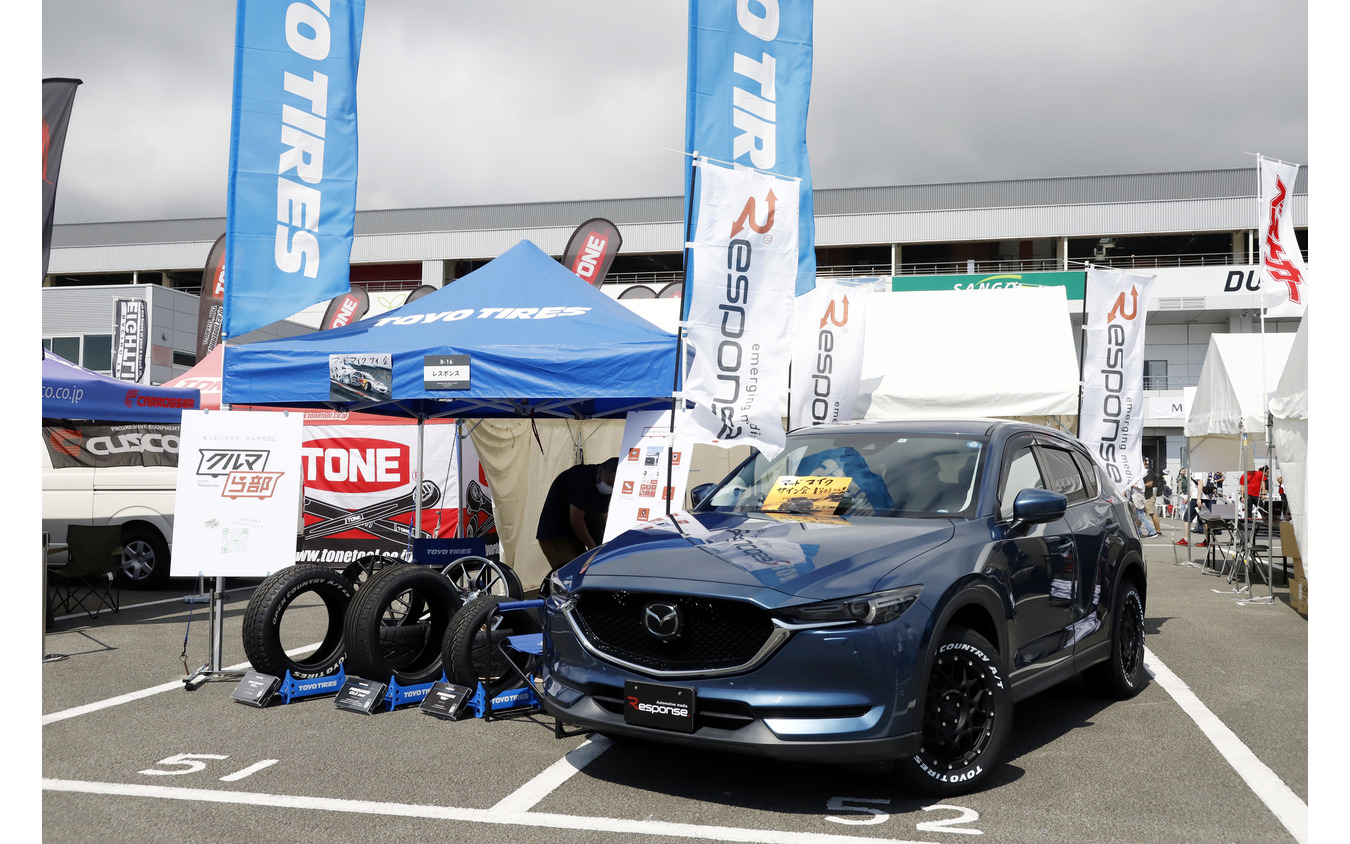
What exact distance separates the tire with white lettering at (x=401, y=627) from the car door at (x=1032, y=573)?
340 centimetres

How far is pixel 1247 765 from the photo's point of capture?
197 inches

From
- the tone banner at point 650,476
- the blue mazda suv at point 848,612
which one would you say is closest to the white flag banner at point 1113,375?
the blue mazda suv at point 848,612

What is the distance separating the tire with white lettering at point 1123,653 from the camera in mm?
6363

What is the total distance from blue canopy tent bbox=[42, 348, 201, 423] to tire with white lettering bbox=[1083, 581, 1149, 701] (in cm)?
822

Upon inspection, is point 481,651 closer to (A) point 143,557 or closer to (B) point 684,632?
(B) point 684,632

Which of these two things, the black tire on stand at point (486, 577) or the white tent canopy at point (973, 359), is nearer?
the black tire on stand at point (486, 577)

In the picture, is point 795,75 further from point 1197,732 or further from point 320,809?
point 320,809

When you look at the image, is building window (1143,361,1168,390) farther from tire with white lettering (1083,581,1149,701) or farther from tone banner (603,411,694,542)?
tone banner (603,411,694,542)

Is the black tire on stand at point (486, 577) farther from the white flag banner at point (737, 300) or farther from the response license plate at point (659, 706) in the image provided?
the response license plate at point (659, 706)

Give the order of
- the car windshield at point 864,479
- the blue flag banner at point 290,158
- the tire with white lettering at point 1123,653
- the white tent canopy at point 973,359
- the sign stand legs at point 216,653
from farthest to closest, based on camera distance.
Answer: the white tent canopy at point 973,359 < the blue flag banner at point 290,158 < the sign stand legs at point 216,653 < the tire with white lettering at point 1123,653 < the car windshield at point 864,479

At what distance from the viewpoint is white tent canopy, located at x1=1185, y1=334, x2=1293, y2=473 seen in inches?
584

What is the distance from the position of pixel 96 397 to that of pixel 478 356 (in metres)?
5.50

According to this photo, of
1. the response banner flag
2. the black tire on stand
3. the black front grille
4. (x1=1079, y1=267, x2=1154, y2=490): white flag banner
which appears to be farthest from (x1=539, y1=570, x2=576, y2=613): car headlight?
(x1=1079, y1=267, x2=1154, y2=490): white flag banner

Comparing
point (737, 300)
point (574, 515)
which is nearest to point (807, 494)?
point (737, 300)
